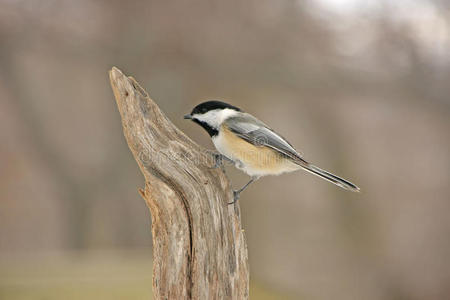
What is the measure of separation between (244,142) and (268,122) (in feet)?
6.07

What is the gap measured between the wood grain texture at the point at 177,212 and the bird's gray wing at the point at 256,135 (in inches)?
8.4

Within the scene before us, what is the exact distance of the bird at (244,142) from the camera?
1.59 metres

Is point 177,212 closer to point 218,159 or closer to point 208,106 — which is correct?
point 218,159

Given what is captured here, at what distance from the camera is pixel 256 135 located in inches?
63.7

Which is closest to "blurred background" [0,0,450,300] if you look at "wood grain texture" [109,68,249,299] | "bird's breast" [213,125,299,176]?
"bird's breast" [213,125,299,176]

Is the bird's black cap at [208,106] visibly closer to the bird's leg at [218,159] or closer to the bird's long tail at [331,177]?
the bird's leg at [218,159]

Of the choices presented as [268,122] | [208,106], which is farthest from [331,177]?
[268,122]

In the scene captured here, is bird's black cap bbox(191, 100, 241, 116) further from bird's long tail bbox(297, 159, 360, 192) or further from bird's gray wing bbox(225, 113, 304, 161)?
bird's long tail bbox(297, 159, 360, 192)

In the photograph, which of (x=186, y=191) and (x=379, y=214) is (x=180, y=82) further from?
(x=186, y=191)

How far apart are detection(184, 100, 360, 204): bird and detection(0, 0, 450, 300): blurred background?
1.45m

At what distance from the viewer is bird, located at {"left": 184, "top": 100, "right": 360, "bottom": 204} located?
159 cm

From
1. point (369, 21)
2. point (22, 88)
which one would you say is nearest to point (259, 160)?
point (369, 21)

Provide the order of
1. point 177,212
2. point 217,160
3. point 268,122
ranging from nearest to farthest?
point 177,212 < point 217,160 < point 268,122

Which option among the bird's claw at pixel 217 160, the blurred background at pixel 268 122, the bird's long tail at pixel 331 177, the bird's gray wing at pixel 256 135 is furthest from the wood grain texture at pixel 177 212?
the blurred background at pixel 268 122
